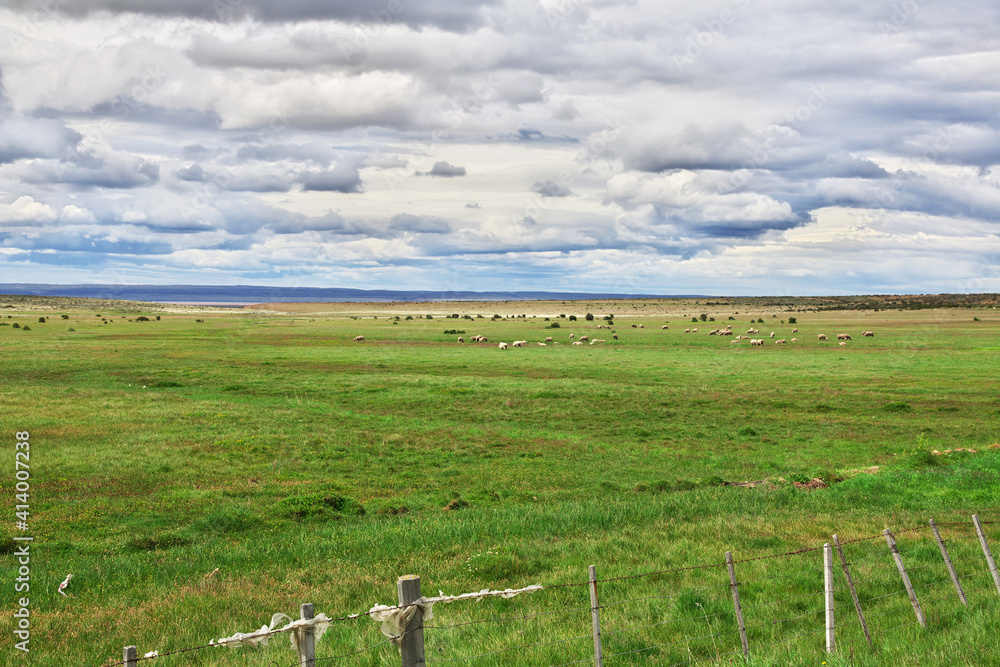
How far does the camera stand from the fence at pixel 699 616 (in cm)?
755

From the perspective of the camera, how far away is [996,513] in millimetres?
15773

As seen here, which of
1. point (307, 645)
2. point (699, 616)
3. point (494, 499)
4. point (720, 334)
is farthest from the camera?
point (720, 334)

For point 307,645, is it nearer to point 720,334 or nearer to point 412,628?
point 412,628

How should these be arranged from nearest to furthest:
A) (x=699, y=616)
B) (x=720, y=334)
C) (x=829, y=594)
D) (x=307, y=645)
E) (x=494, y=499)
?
1. (x=307, y=645)
2. (x=829, y=594)
3. (x=699, y=616)
4. (x=494, y=499)
5. (x=720, y=334)

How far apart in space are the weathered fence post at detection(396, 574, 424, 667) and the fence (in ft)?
0.03

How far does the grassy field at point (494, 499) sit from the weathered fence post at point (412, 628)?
241 cm

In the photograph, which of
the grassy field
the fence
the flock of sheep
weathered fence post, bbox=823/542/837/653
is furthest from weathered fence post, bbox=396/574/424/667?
the flock of sheep

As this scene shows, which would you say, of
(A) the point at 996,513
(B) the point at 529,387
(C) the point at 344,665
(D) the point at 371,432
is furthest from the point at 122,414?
(A) the point at 996,513

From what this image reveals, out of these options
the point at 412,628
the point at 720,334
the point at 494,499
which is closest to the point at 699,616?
the point at 412,628

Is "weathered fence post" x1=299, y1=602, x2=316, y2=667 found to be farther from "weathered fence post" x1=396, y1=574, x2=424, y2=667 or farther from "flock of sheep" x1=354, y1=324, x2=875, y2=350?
"flock of sheep" x1=354, y1=324, x2=875, y2=350

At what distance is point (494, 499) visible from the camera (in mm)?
21094

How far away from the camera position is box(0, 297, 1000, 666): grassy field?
9945 millimetres

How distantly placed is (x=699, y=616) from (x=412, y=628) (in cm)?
539

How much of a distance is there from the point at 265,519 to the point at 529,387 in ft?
87.0
